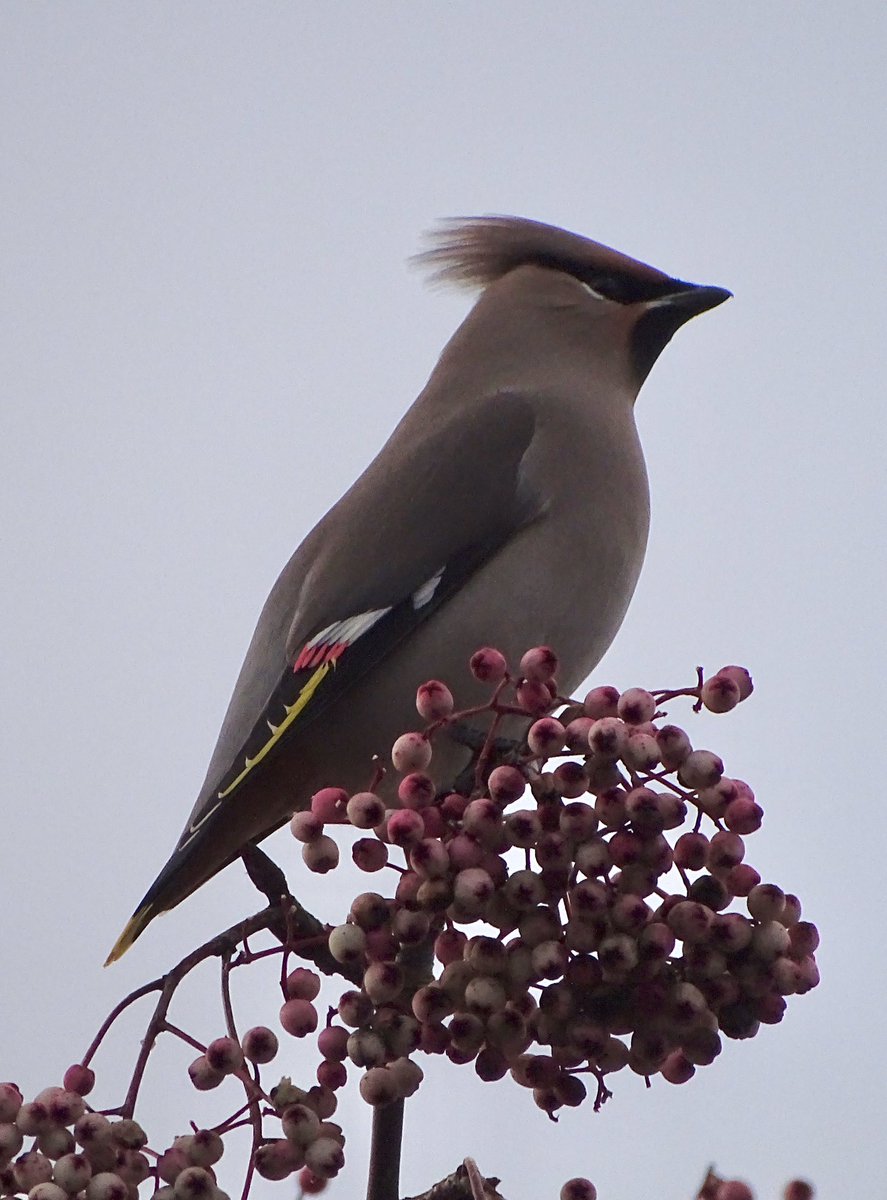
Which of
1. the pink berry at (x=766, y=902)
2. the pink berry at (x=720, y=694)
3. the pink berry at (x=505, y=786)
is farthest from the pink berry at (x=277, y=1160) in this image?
the pink berry at (x=720, y=694)

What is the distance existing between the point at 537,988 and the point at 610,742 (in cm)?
24

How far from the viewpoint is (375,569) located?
2633 millimetres

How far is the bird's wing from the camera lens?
2463 mm

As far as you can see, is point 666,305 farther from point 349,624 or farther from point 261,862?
point 261,862

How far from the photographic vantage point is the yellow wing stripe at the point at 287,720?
2.39 meters

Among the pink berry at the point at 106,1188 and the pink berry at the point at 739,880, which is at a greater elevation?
the pink berry at the point at 739,880

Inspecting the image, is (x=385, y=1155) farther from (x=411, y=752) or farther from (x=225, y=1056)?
(x=411, y=752)

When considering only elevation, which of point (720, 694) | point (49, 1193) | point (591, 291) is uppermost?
point (591, 291)

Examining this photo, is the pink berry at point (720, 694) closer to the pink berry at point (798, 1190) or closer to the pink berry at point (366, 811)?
the pink berry at point (366, 811)

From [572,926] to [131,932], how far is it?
102cm

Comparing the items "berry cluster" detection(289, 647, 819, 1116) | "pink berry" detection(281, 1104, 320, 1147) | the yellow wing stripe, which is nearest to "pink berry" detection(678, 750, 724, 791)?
"berry cluster" detection(289, 647, 819, 1116)

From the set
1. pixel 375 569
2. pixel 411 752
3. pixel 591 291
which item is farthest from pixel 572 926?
pixel 591 291

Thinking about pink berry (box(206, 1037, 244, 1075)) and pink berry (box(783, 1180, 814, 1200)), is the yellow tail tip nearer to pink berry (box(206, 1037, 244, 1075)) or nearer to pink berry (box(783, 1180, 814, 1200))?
pink berry (box(206, 1037, 244, 1075))

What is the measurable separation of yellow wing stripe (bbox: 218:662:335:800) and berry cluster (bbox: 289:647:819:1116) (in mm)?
825
